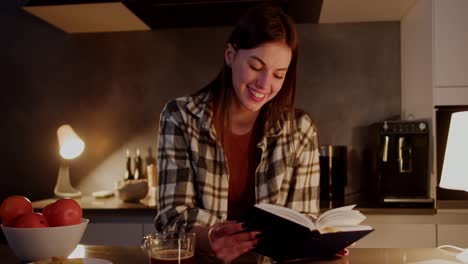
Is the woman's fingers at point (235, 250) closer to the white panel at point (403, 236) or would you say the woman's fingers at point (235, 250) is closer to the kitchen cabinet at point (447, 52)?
the white panel at point (403, 236)

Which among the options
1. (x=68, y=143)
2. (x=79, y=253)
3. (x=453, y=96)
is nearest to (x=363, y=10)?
(x=453, y=96)

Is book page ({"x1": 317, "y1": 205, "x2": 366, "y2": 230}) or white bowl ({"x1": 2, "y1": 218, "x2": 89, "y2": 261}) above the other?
book page ({"x1": 317, "y1": 205, "x2": 366, "y2": 230})

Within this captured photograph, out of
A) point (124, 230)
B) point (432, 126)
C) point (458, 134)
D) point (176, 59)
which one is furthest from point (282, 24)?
point (176, 59)

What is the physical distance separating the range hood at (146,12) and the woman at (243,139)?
3.61ft

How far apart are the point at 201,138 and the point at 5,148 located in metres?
2.09

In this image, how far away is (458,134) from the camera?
1.35 meters

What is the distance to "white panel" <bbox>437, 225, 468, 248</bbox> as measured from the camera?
2.30 metres

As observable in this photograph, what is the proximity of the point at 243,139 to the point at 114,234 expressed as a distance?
1191 millimetres

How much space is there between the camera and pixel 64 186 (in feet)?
9.57

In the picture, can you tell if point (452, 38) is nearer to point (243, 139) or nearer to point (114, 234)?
point (243, 139)

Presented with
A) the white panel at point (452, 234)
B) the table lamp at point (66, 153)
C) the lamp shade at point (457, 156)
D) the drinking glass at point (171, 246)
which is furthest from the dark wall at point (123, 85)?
the drinking glass at point (171, 246)

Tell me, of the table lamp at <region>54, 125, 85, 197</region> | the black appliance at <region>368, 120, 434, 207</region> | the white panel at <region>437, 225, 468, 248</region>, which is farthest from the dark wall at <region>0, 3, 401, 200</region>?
the white panel at <region>437, 225, 468, 248</region>

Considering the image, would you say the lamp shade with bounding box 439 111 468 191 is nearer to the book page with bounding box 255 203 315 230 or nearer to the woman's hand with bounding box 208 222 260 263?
the book page with bounding box 255 203 315 230

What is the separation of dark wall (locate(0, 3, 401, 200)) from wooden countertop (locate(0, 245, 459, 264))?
169 cm
